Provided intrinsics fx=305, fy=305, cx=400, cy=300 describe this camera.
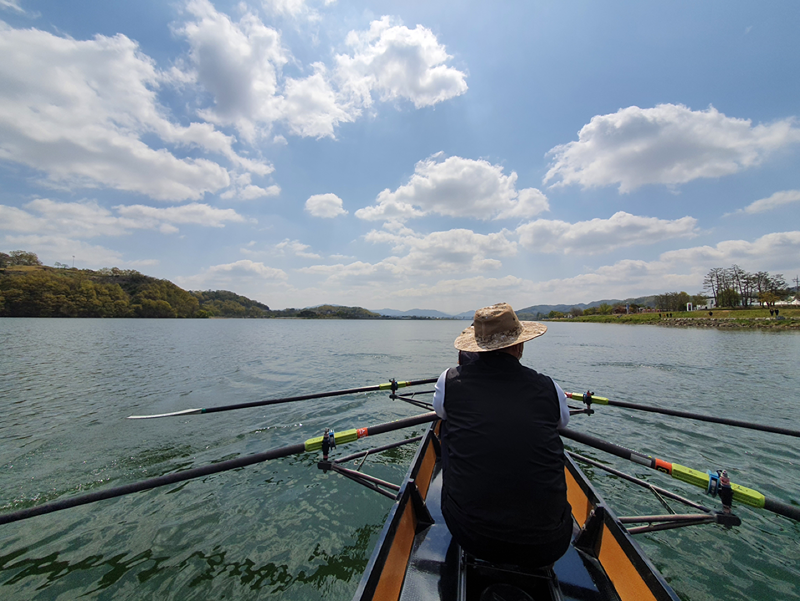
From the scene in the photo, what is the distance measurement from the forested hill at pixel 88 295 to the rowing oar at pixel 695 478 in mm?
133490

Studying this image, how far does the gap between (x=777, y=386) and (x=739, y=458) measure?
1123cm

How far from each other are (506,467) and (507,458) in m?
0.06

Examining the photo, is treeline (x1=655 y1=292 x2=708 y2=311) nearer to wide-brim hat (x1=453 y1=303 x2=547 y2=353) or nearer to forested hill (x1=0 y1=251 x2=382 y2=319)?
wide-brim hat (x1=453 y1=303 x2=547 y2=353)

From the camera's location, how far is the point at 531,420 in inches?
89.1

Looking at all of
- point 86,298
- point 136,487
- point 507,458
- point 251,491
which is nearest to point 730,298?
point 507,458

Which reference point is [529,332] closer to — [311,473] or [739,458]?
[311,473]

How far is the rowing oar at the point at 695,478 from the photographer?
2.87m

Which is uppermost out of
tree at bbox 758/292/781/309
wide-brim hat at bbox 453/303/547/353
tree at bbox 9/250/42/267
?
tree at bbox 9/250/42/267

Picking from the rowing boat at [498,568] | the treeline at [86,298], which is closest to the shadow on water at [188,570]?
the rowing boat at [498,568]

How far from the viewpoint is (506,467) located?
2195 millimetres

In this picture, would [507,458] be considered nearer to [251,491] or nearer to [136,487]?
[136,487]

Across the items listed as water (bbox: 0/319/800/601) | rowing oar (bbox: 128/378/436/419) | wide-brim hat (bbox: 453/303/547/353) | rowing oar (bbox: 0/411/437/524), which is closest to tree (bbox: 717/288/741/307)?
water (bbox: 0/319/800/601)

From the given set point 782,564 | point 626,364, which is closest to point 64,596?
point 782,564

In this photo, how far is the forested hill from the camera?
86.6 m
